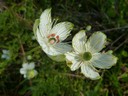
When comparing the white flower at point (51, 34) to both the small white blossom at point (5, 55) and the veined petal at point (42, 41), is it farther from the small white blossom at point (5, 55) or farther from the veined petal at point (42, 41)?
the small white blossom at point (5, 55)

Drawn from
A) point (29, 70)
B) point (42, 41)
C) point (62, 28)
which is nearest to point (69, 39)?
point (29, 70)

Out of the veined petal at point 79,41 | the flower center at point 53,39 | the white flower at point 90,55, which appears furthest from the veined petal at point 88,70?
the flower center at point 53,39

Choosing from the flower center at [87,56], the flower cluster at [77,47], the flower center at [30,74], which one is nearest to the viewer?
the flower cluster at [77,47]

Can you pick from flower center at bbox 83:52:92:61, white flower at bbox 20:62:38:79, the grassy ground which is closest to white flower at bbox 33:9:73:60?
flower center at bbox 83:52:92:61

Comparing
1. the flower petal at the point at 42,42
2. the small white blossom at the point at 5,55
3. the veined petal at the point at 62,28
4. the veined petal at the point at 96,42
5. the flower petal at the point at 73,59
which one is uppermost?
the small white blossom at the point at 5,55

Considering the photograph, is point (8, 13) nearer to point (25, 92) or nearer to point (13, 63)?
point (13, 63)

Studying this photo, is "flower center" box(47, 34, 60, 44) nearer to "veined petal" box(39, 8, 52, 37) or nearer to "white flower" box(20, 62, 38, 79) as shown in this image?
"veined petal" box(39, 8, 52, 37)

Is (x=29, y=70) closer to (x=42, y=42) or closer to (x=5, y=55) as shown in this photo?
(x=5, y=55)

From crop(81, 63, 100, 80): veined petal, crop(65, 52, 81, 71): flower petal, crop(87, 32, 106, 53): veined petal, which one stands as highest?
crop(87, 32, 106, 53): veined petal
